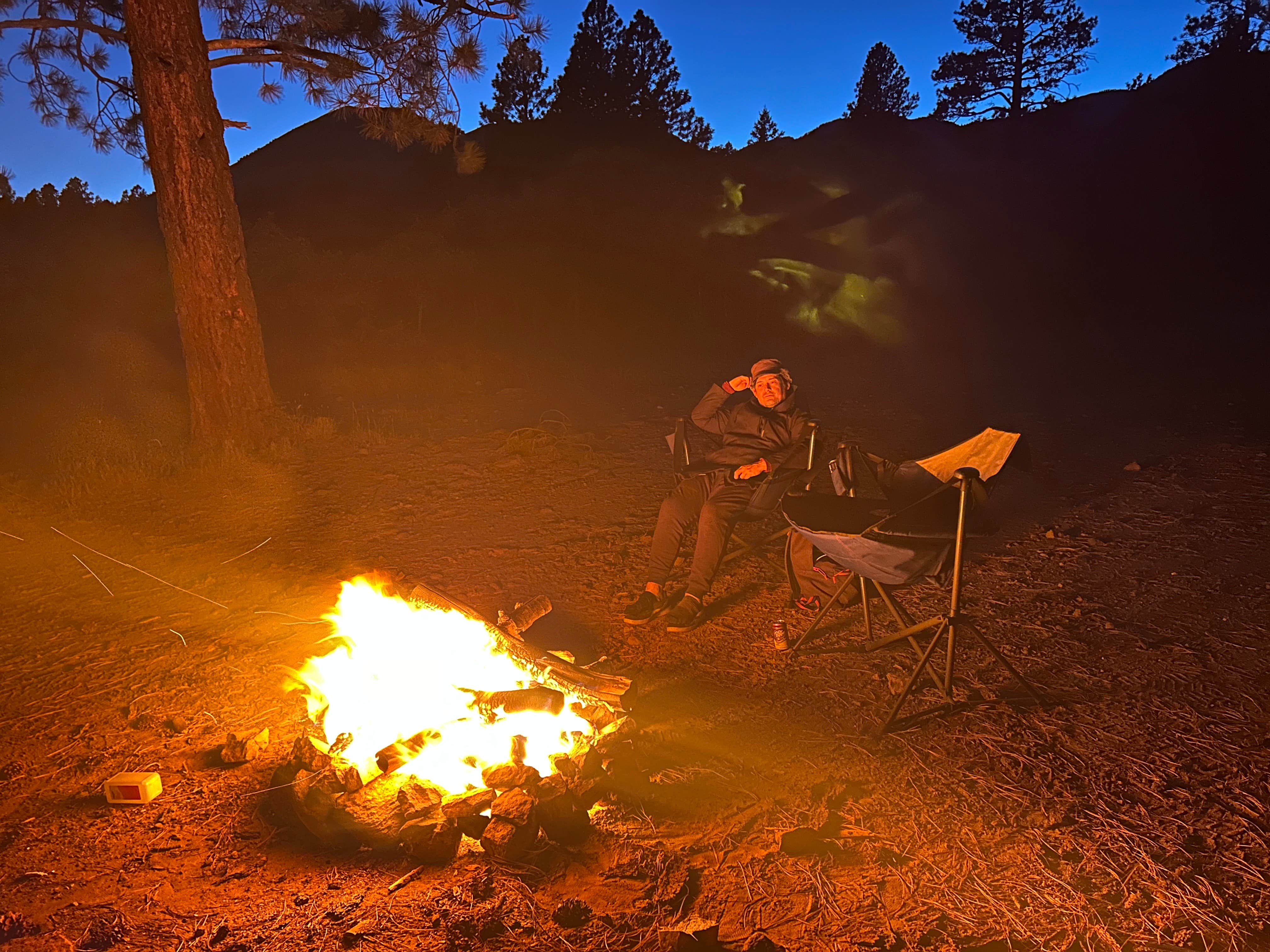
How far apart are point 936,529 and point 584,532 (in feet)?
9.05

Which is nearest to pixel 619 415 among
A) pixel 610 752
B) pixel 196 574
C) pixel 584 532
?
pixel 584 532

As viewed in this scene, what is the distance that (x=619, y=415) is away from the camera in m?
9.30

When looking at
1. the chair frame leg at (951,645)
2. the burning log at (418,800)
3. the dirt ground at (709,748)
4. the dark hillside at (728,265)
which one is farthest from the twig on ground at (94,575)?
the chair frame leg at (951,645)

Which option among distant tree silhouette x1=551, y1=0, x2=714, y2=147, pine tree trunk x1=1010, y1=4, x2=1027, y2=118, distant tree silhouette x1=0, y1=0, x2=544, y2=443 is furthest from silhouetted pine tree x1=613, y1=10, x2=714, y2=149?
distant tree silhouette x1=0, y1=0, x2=544, y2=443

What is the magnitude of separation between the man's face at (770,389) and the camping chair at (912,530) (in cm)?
58

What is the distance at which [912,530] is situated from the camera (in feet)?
10.4

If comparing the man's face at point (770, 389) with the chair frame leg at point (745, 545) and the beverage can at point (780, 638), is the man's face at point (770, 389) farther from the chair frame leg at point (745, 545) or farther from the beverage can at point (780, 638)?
the beverage can at point (780, 638)

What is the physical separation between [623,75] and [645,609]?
94.8ft

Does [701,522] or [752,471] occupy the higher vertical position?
[752,471]

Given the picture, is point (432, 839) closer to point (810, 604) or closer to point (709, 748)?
point (709, 748)

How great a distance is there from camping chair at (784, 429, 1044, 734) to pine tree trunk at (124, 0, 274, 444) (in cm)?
574

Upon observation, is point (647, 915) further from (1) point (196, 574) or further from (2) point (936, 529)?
(1) point (196, 574)

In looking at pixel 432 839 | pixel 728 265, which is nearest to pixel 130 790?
pixel 432 839

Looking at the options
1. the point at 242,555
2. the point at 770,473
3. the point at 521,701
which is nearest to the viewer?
the point at 521,701
